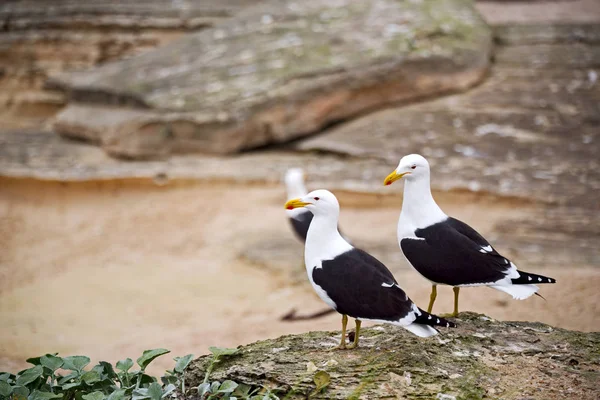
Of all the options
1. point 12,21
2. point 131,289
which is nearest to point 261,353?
point 131,289

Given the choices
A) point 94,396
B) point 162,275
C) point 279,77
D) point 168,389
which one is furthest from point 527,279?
point 279,77

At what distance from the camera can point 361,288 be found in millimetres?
3088

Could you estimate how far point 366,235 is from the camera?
713 cm

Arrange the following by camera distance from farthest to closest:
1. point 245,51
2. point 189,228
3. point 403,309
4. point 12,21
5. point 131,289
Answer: point 12,21 < point 245,51 < point 189,228 < point 131,289 < point 403,309

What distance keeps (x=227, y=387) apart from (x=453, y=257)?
1.18m

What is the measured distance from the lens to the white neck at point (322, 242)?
323 centimetres

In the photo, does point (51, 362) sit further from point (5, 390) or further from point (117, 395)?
point (117, 395)

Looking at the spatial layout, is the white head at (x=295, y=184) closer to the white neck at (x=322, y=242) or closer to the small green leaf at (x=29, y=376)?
the white neck at (x=322, y=242)

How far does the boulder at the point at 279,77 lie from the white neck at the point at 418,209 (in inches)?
225

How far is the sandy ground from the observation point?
17.9 feet

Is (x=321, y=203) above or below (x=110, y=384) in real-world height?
above

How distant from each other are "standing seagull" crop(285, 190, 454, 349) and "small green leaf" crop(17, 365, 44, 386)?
128cm

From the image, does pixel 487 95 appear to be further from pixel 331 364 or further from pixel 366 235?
pixel 331 364

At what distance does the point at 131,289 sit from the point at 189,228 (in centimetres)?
144
